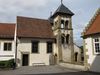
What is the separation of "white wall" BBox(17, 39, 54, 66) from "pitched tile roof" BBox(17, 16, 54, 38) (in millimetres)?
1171

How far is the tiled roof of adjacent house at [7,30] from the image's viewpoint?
33750mm

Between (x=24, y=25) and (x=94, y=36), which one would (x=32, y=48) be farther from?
(x=94, y=36)

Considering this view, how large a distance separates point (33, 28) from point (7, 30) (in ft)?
16.9

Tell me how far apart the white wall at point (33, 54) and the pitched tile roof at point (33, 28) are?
1171 millimetres

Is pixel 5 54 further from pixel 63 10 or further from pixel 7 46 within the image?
pixel 63 10

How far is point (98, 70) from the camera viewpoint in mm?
20156

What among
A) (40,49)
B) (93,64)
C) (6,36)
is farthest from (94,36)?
(6,36)

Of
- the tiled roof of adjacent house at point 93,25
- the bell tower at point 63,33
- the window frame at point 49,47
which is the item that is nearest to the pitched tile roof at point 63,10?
the bell tower at point 63,33

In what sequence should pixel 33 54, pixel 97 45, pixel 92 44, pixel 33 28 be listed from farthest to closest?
pixel 33 28, pixel 33 54, pixel 92 44, pixel 97 45

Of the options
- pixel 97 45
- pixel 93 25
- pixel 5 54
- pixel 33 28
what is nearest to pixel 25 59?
pixel 5 54

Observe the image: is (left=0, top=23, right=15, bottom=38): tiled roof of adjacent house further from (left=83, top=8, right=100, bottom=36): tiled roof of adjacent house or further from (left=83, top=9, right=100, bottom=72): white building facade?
(left=83, top=9, right=100, bottom=72): white building facade

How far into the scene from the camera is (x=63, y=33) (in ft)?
120

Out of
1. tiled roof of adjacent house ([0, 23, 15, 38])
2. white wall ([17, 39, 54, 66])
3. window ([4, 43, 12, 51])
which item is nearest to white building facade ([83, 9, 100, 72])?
white wall ([17, 39, 54, 66])

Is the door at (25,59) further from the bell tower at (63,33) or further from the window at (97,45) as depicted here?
the window at (97,45)
